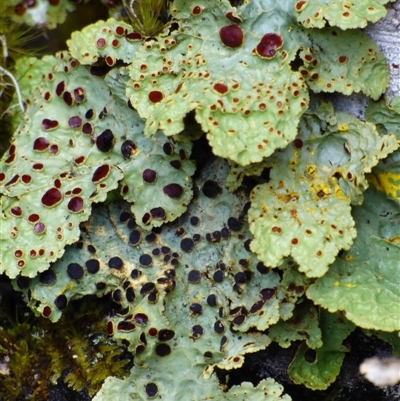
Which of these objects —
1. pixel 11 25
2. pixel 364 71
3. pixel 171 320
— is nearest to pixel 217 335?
pixel 171 320

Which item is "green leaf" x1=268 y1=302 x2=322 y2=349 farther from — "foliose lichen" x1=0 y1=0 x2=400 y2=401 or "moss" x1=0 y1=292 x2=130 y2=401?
"moss" x1=0 y1=292 x2=130 y2=401

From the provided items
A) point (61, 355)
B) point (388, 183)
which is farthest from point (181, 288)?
point (388, 183)

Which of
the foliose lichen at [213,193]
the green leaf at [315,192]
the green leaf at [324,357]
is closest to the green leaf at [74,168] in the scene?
the foliose lichen at [213,193]

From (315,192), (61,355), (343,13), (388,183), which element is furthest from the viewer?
(61,355)

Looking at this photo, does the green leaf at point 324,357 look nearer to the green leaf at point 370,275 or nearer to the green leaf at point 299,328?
the green leaf at point 299,328

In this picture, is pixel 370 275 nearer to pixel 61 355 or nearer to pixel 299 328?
pixel 299 328

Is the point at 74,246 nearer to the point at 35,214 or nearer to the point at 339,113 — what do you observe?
the point at 35,214
